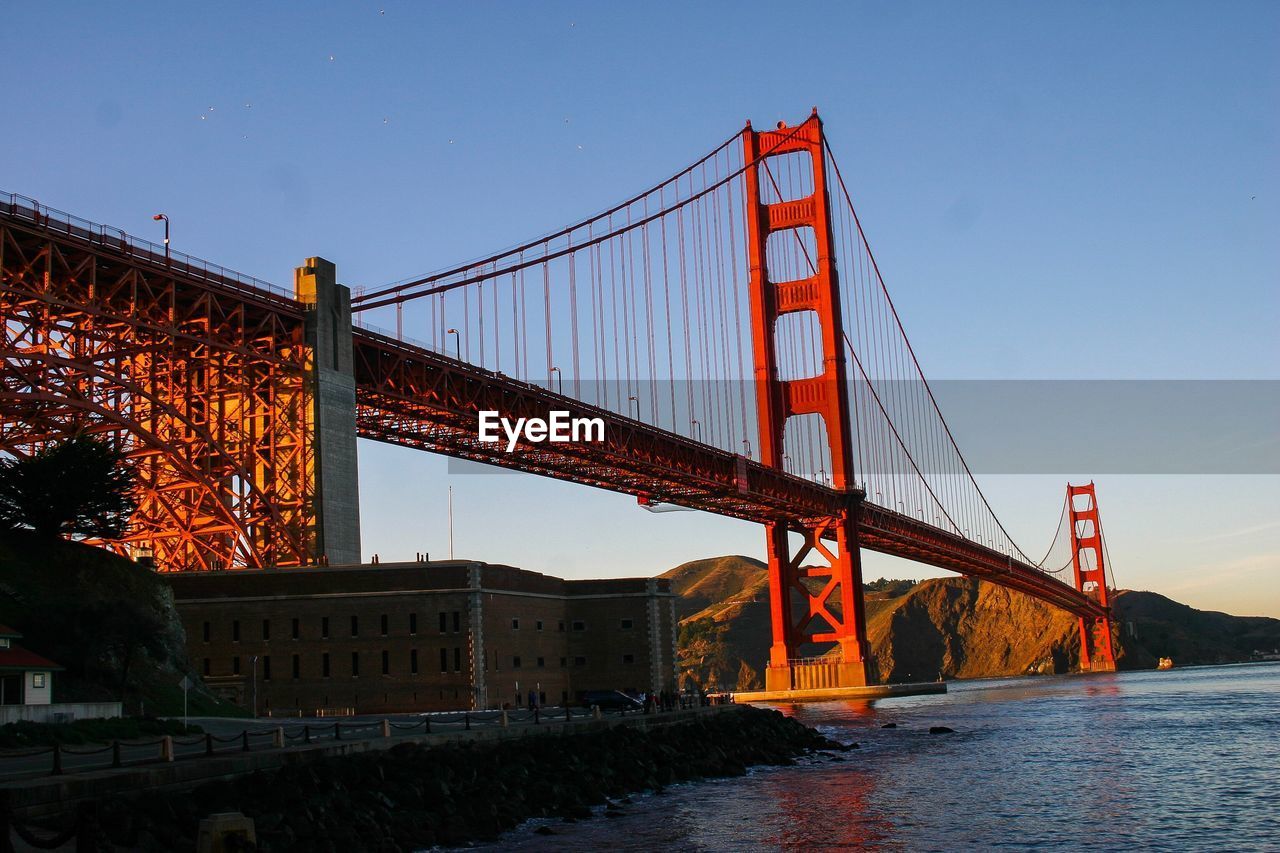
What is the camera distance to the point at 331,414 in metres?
55.9

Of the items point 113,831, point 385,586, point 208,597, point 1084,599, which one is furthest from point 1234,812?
point 1084,599

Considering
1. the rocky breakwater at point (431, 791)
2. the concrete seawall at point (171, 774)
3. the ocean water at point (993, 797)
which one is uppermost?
the concrete seawall at point (171, 774)

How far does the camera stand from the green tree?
43219 millimetres

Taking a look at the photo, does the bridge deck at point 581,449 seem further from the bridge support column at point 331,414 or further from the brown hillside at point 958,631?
the brown hillside at point 958,631

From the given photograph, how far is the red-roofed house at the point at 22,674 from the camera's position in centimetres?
3234

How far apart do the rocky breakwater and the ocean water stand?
0.99 metres

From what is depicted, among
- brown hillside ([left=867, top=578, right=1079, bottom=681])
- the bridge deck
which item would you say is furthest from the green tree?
brown hillside ([left=867, top=578, right=1079, bottom=681])

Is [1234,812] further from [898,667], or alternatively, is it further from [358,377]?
[898,667]

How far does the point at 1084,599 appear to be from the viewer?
153750 millimetres

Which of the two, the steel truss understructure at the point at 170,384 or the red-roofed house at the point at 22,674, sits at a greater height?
the steel truss understructure at the point at 170,384

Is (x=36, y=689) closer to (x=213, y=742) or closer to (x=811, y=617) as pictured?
(x=213, y=742)

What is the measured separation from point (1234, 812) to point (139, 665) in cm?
3039

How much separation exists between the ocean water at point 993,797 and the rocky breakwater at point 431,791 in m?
0.99

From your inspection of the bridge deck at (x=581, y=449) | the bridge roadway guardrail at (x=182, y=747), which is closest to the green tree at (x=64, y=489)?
the bridge roadway guardrail at (x=182, y=747)
